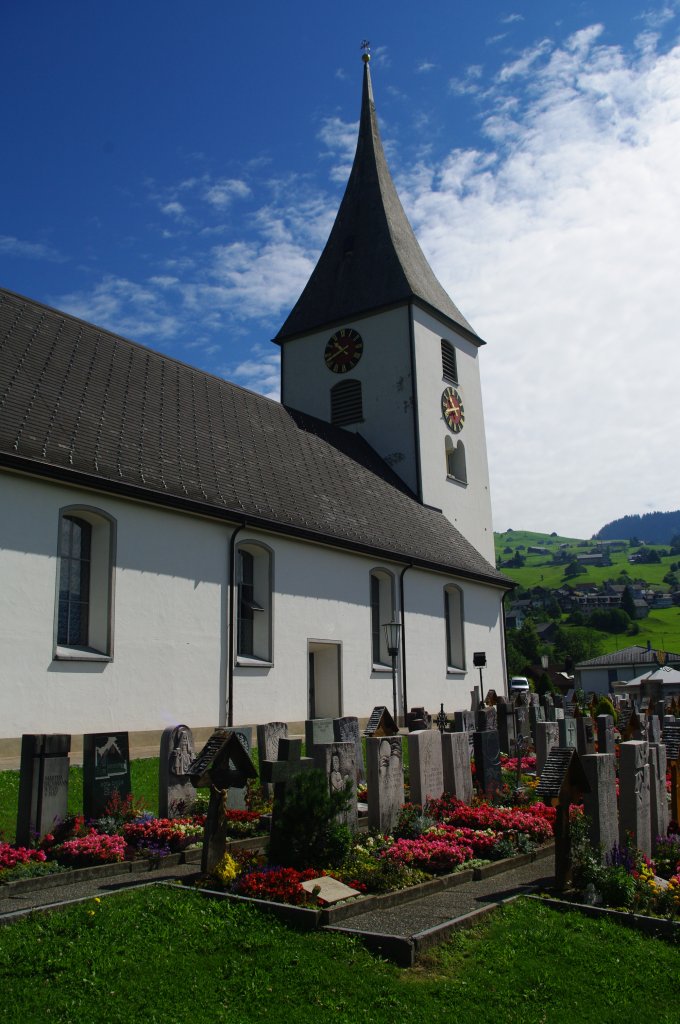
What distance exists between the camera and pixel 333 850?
787 centimetres

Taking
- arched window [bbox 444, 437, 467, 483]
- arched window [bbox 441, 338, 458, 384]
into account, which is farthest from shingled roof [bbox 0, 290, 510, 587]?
arched window [bbox 441, 338, 458, 384]

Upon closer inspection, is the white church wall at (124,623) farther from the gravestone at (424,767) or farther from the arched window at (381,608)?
the gravestone at (424,767)

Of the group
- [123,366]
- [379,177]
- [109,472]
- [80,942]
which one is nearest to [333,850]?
[80,942]

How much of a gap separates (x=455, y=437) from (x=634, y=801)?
2224cm

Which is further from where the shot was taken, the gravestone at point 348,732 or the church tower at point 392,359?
the church tower at point 392,359

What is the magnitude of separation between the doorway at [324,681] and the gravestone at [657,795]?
36.5 ft

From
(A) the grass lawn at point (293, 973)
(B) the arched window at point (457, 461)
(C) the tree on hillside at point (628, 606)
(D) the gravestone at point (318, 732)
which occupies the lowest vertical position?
(A) the grass lawn at point (293, 973)

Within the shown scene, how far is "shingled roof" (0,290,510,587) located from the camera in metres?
15.4

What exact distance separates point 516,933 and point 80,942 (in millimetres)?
3005

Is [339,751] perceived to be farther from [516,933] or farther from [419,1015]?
[419,1015]

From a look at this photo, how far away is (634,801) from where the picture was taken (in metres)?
8.55

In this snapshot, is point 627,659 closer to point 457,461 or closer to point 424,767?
point 457,461

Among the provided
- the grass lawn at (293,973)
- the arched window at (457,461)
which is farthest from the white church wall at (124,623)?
the arched window at (457,461)

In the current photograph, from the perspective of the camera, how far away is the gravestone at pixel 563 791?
24.3 feet
